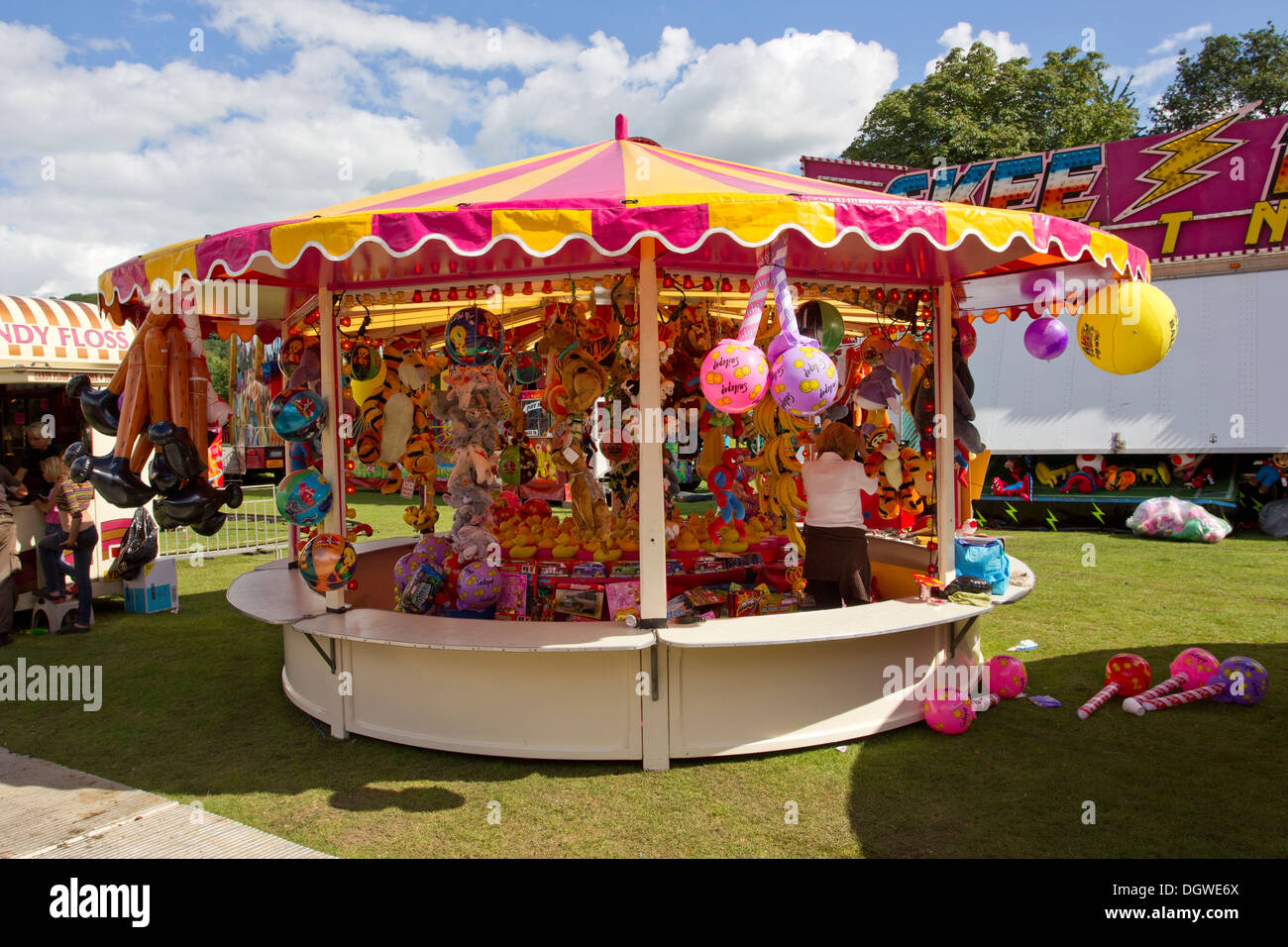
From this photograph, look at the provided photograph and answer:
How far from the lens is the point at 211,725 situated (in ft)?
18.6

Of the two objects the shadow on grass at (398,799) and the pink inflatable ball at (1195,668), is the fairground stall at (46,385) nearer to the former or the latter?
the shadow on grass at (398,799)

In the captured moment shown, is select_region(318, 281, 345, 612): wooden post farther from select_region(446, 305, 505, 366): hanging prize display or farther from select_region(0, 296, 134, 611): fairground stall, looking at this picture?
select_region(0, 296, 134, 611): fairground stall

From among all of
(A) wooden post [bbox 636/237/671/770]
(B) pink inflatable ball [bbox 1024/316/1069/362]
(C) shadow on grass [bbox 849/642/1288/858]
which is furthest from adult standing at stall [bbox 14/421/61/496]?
(B) pink inflatable ball [bbox 1024/316/1069/362]

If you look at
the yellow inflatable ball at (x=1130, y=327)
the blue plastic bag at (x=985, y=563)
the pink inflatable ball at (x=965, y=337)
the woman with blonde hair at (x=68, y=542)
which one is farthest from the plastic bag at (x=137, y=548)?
the yellow inflatable ball at (x=1130, y=327)

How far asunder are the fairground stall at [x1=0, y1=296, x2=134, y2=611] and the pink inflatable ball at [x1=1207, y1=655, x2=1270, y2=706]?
33.5 ft

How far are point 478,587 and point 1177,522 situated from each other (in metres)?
11.0

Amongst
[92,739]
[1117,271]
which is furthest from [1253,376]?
[92,739]

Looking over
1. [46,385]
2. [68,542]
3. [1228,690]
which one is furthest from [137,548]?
[1228,690]

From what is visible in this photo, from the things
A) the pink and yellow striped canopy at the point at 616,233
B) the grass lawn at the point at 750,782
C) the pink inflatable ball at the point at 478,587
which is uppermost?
the pink and yellow striped canopy at the point at 616,233

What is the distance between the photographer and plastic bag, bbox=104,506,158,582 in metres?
8.95

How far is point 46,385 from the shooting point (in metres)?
9.50

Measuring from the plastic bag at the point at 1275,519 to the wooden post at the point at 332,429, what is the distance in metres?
13.0

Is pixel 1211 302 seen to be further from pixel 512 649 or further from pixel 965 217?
pixel 512 649

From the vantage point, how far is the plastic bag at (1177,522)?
12.0 m
